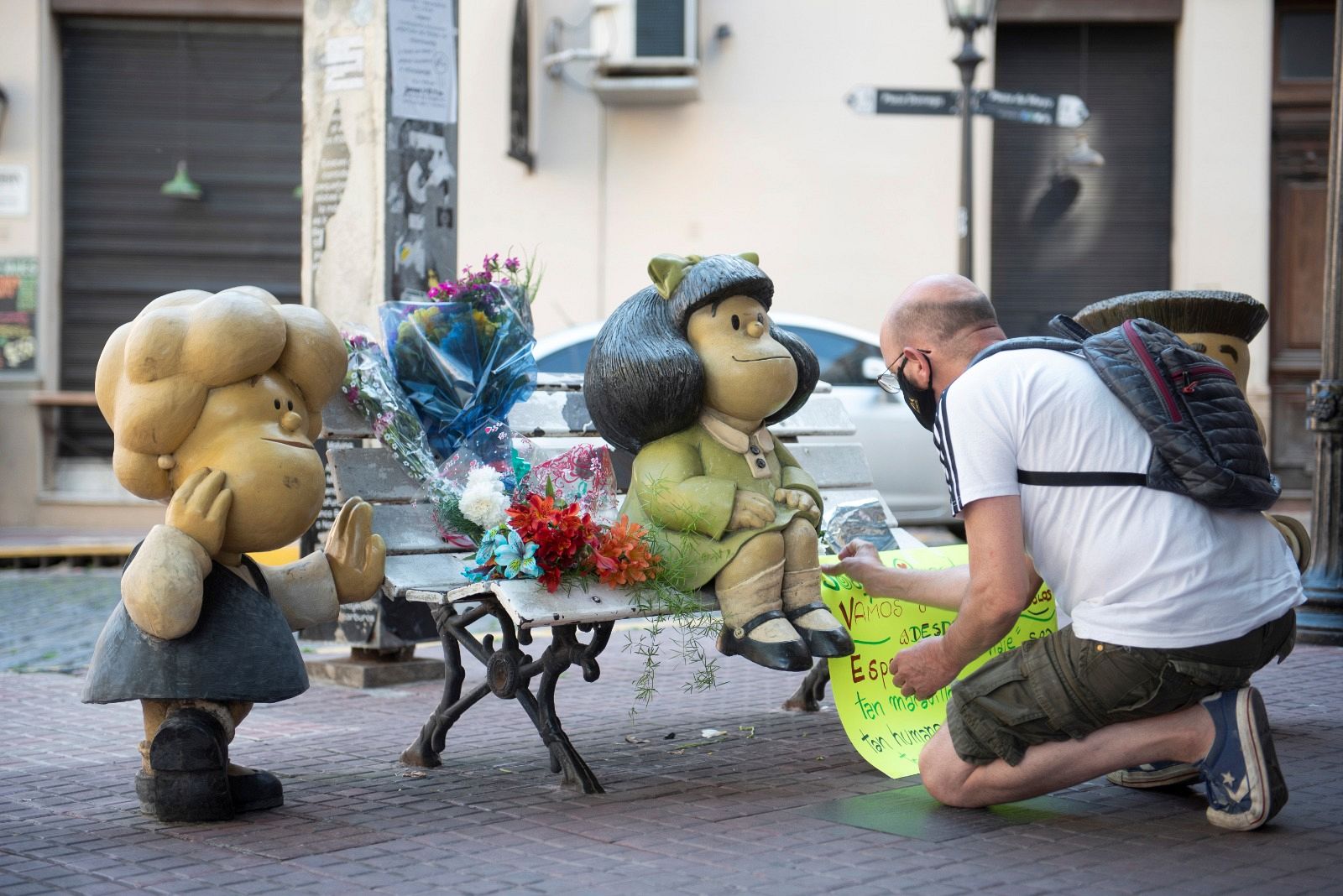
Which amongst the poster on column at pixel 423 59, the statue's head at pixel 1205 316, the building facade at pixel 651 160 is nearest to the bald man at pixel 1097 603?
the statue's head at pixel 1205 316

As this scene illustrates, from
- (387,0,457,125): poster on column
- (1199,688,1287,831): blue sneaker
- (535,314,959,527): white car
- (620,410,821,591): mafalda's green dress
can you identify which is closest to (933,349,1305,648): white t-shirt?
(1199,688,1287,831): blue sneaker

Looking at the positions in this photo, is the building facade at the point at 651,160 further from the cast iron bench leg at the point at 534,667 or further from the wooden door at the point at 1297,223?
the cast iron bench leg at the point at 534,667

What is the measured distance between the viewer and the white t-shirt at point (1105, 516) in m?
3.50

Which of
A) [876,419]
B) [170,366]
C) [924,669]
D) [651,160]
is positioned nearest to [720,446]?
[924,669]

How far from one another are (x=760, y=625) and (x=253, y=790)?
1448 millimetres

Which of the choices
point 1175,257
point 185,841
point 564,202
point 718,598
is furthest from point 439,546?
point 1175,257

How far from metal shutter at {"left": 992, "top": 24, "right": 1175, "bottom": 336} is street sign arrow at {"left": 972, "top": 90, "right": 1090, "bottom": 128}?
12.6 ft

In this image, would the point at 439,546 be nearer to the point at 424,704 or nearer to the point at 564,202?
the point at 424,704

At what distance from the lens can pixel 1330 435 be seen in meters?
7.02

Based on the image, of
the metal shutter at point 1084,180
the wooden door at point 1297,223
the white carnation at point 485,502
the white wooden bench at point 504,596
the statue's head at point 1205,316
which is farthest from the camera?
the metal shutter at point 1084,180

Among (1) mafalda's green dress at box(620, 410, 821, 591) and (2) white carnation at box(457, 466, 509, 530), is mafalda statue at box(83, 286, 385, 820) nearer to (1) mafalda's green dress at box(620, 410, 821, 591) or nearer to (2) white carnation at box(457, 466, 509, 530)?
(2) white carnation at box(457, 466, 509, 530)

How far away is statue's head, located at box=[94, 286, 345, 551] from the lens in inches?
148

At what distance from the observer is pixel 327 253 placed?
637 centimetres

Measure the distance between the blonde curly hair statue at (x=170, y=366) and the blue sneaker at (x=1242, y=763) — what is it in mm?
2607
